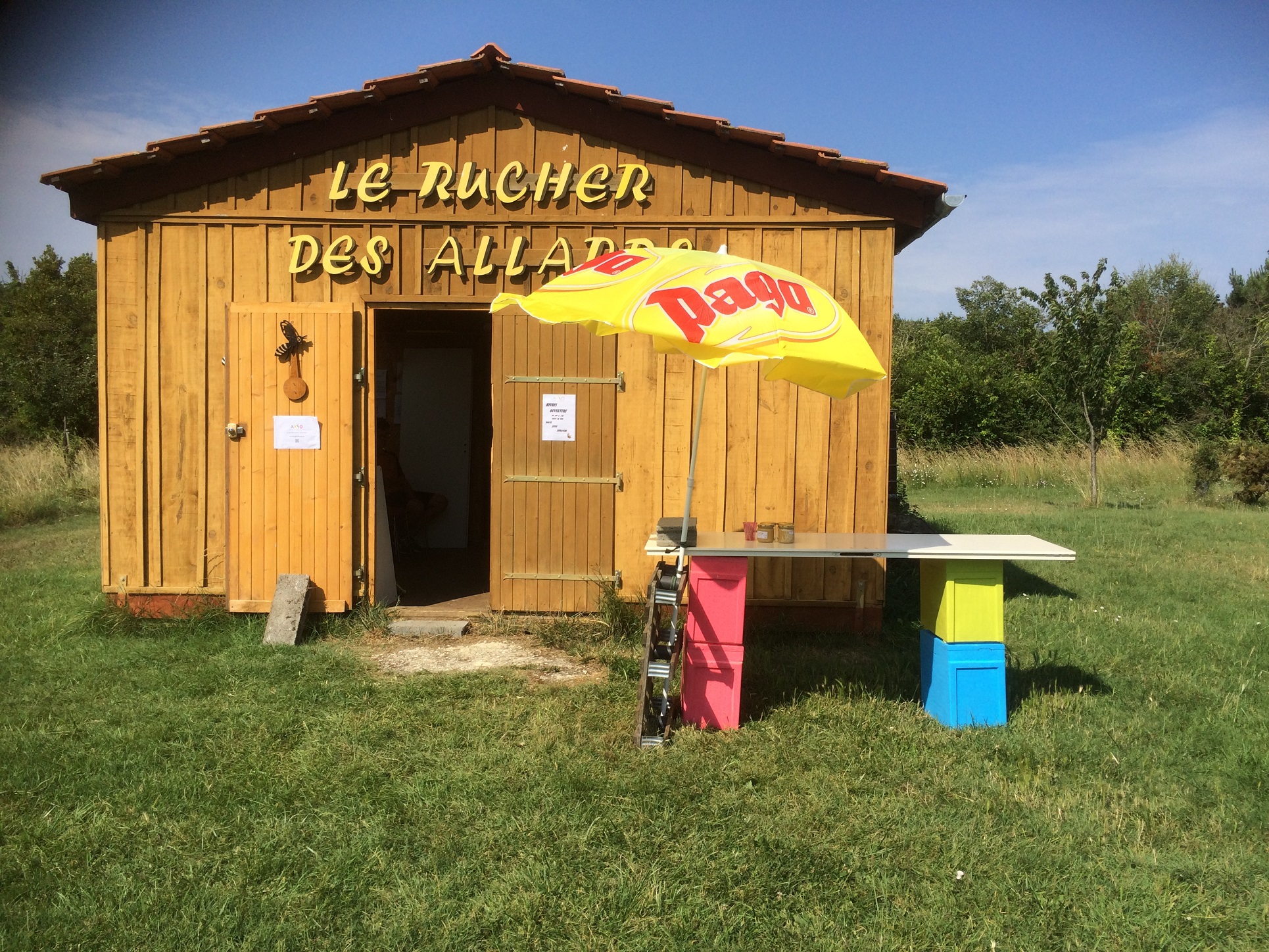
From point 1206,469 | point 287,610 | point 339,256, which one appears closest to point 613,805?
point 287,610

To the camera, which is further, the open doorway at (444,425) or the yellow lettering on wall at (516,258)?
the open doorway at (444,425)

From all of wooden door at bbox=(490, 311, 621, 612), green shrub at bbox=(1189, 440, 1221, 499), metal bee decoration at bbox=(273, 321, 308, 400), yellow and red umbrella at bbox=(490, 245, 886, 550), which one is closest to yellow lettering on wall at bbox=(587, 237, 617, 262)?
wooden door at bbox=(490, 311, 621, 612)

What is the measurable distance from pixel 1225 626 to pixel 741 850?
17.5ft

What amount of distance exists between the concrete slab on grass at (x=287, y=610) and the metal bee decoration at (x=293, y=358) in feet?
4.28

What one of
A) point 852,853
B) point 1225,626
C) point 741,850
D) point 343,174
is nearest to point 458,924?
point 741,850

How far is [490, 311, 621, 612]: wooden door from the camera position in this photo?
696 centimetres

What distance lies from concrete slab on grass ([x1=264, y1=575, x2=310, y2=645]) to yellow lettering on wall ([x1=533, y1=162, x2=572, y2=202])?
3199 millimetres

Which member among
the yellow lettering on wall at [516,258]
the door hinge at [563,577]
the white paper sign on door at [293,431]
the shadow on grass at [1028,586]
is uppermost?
the yellow lettering on wall at [516,258]

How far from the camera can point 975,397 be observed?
72.5 ft

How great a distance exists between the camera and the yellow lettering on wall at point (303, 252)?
6.84m

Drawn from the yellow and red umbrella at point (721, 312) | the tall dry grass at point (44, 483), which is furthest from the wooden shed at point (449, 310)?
the tall dry grass at point (44, 483)

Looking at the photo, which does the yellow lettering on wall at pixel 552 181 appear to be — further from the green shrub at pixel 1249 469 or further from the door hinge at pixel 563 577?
the green shrub at pixel 1249 469

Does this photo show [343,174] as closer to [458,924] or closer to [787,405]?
[787,405]

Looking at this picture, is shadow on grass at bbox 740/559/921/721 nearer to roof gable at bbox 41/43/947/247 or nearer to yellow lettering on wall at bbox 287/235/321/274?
roof gable at bbox 41/43/947/247
